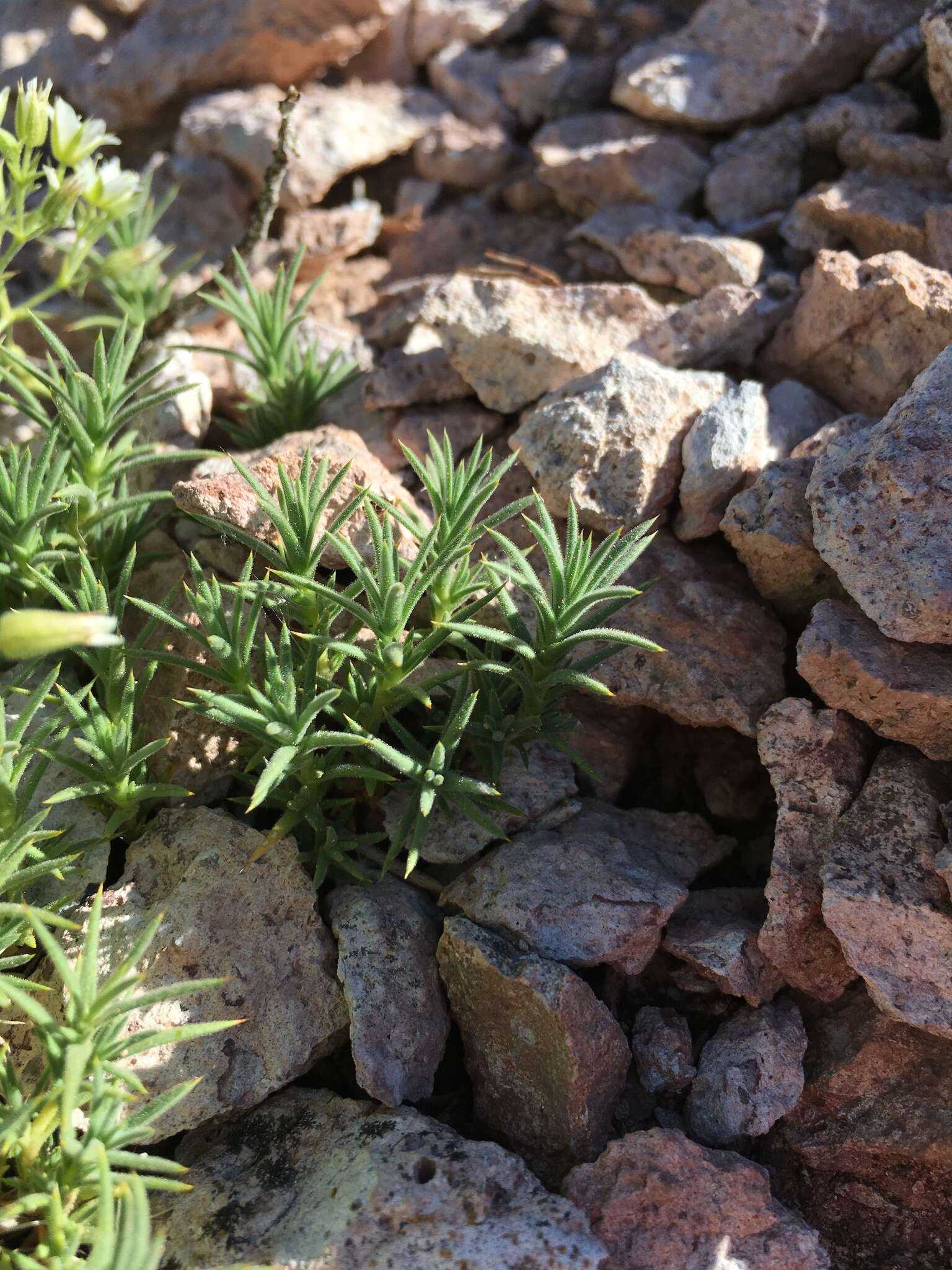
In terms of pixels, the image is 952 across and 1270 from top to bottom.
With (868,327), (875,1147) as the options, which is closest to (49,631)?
(875,1147)

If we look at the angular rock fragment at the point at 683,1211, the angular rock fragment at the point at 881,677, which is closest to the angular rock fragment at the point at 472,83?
the angular rock fragment at the point at 881,677

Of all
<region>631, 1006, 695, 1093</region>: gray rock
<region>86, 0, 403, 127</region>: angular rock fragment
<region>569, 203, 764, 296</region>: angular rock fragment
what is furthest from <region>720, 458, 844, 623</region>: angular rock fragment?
<region>86, 0, 403, 127</region>: angular rock fragment

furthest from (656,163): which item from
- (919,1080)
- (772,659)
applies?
(919,1080)

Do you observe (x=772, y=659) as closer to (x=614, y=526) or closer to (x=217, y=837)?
(x=614, y=526)

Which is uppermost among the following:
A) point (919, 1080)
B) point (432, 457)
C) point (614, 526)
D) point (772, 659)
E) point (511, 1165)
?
point (432, 457)

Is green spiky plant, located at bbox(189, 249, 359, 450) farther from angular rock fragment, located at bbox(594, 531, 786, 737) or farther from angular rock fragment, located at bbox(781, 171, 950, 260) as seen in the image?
angular rock fragment, located at bbox(781, 171, 950, 260)

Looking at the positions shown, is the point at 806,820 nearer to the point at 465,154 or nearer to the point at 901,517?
the point at 901,517

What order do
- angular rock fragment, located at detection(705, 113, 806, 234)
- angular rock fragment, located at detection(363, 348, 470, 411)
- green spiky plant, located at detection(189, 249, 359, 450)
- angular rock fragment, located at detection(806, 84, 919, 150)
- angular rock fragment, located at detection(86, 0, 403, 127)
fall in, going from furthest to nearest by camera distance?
angular rock fragment, located at detection(86, 0, 403, 127), angular rock fragment, located at detection(705, 113, 806, 234), angular rock fragment, located at detection(806, 84, 919, 150), angular rock fragment, located at detection(363, 348, 470, 411), green spiky plant, located at detection(189, 249, 359, 450)
